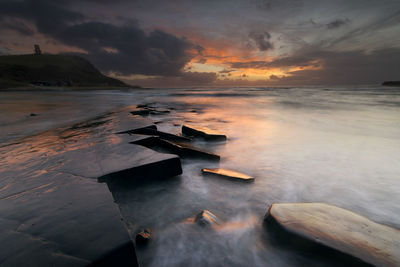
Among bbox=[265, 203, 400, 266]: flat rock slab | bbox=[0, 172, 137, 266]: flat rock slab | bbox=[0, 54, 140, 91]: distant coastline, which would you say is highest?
bbox=[0, 54, 140, 91]: distant coastline

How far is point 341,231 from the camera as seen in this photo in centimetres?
122

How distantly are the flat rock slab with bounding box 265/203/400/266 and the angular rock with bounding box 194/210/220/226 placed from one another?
1.44 ft

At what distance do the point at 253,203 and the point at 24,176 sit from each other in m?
2.35

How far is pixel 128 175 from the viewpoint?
181 cm

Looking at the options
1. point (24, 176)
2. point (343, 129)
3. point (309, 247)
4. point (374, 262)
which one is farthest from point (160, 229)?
point (343, 129)

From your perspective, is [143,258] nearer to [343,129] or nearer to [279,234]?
[279,234]

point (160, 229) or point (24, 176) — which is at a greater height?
point (24, 176)

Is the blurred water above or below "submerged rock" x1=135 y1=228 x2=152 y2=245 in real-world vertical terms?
below

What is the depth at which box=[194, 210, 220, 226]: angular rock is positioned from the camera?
1.48 m

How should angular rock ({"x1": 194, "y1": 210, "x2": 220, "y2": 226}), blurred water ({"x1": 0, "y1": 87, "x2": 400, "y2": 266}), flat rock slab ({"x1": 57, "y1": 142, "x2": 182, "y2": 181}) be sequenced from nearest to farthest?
blurred water ({"x1": 0, "y1": 87, "x2": 400, "y2": 266}), angular rock ({"x1": 194, "y1": 210, "x2": 220, "y2": 226}), flat rock slab ({"x1": 57, "y1": 142, "x2": 182, "y2": 181})

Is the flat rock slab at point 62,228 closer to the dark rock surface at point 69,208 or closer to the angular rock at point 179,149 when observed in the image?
the dark rock surface at point 69,208

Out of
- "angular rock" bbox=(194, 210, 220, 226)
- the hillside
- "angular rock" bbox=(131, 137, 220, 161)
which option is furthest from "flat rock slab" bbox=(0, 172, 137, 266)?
the hillside

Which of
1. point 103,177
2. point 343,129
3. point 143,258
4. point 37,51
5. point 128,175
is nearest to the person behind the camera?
point 143,258

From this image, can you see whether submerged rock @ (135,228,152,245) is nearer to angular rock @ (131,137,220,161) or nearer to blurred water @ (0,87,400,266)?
blurred water @ (0,87,400,266)
